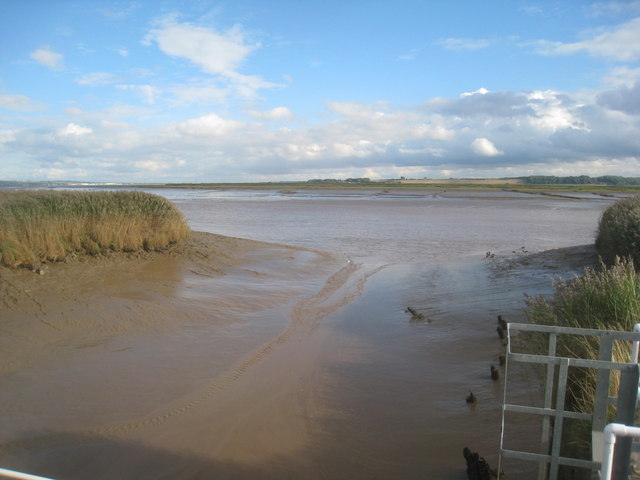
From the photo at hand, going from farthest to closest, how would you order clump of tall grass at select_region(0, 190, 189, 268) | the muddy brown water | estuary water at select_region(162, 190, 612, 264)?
estuary water at select_region(162, 190, 612, 264) < clump of tall grass at select_region(0, 190, 189, 268) < the muddy brown water

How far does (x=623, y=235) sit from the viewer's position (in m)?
10.4

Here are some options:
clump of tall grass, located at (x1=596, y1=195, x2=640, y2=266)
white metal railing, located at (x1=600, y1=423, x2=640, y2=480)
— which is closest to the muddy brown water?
clump of tall grass, located at (x1=596, y1=195, x2=640, y2=266)

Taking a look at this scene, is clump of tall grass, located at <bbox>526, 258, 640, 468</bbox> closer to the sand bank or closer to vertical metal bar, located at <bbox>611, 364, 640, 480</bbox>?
the sand bank

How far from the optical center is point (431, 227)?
28.0 m

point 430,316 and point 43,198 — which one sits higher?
point 43,198

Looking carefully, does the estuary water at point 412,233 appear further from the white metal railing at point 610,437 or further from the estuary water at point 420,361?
the white metal railing at point 610,437

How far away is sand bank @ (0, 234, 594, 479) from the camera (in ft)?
16.6

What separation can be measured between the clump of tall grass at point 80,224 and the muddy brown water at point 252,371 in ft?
3.00

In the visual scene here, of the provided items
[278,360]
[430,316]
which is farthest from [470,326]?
[278,360]

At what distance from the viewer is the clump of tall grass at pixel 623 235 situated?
9.89m

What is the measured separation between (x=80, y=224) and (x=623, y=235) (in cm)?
1293

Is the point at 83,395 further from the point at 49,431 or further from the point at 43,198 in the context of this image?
the point at 43,198

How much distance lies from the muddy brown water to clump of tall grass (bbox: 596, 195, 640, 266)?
1313mm

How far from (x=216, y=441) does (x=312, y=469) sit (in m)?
1.19
